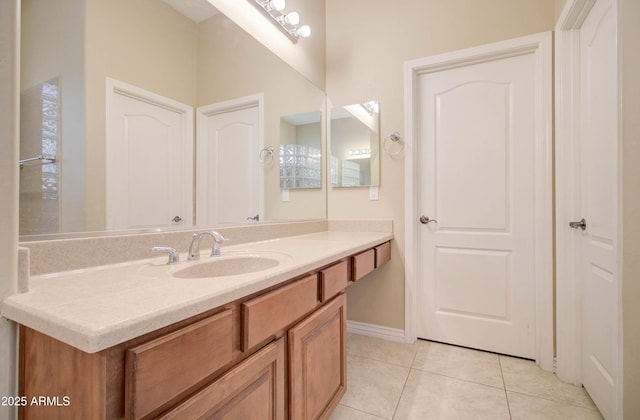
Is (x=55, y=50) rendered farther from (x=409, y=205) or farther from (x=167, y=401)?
(x=409, y=205)

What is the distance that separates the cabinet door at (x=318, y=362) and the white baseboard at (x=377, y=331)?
840 mm

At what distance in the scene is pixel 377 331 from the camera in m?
2.18

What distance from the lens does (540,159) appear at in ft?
5.77

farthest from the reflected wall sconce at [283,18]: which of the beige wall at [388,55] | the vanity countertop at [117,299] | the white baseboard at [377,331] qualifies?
the white baseboard at [377,331]

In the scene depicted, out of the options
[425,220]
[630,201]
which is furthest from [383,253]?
[630,201]

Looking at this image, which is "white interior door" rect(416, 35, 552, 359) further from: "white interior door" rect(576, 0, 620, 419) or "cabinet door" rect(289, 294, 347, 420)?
"cabinet door" rect(289, 294, 347, 420)

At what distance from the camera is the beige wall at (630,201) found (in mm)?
1046

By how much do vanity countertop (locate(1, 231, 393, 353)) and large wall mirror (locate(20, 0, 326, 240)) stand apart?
0.80 ft

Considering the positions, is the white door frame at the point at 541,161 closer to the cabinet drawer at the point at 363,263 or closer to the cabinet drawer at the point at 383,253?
the cabinet drawer at the point at 383,253

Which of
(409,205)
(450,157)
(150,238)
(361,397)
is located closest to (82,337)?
(150,238)

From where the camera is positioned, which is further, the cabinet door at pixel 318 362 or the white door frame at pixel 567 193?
the white door frame at pixel 567 193

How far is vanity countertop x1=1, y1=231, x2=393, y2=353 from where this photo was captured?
505mm

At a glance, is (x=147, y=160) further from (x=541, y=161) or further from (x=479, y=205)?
(x=541, y=161)

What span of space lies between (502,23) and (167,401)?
2467mm
